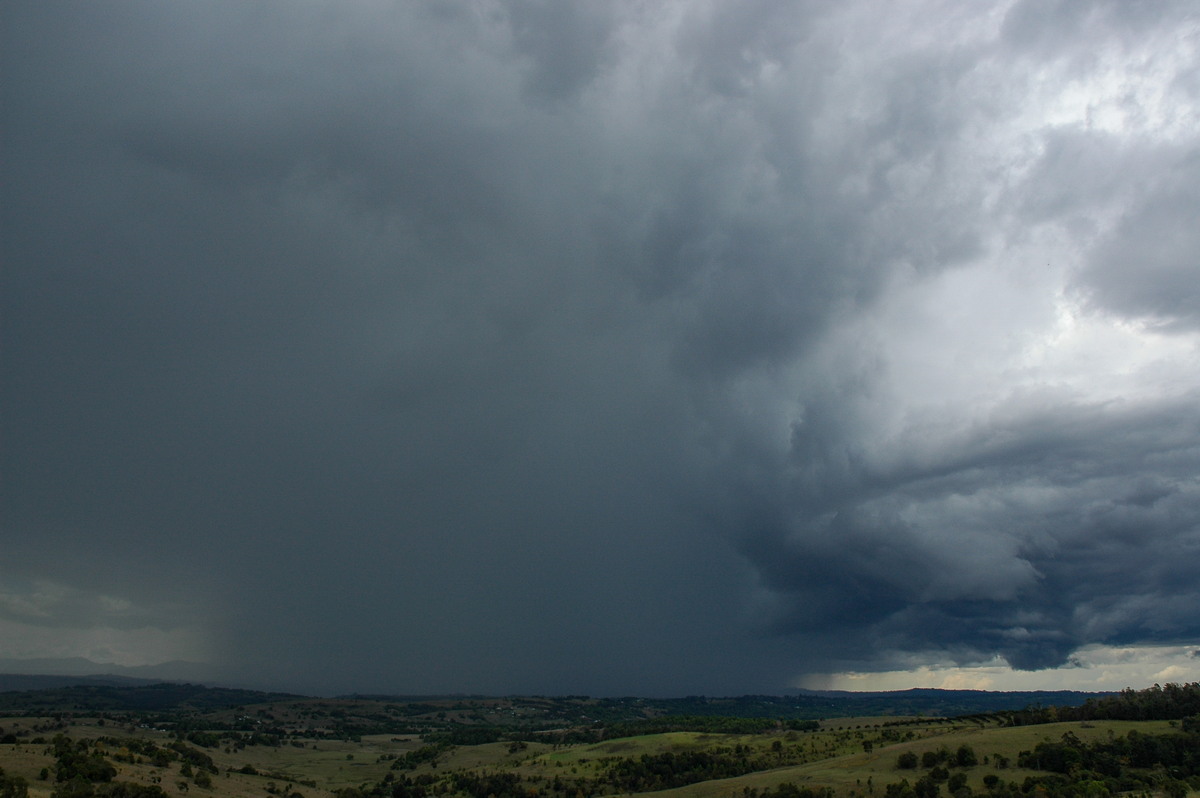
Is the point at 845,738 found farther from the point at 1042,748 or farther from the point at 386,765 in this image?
the point at 386,765

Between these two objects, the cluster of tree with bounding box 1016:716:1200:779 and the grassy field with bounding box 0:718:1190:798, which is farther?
the grassy field with bounding box 0:718:1190:798

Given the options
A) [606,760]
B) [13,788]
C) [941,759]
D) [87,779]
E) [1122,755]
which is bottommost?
[606,760]

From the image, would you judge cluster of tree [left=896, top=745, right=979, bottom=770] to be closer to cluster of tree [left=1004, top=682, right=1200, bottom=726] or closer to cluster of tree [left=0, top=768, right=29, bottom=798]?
cluster of tree [left=1004, top=682, right=1200, bottom=726]

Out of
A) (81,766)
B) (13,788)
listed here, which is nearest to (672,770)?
(81,766)

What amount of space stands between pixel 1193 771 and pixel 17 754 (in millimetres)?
145366

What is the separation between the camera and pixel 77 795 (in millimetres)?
69562

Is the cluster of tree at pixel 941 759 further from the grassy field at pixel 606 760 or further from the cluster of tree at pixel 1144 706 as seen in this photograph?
the cluster of tree at pixel 1144 706

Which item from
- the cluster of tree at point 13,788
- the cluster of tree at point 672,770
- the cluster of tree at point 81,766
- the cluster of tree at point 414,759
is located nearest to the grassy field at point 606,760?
the cluster of tree at point 81,766

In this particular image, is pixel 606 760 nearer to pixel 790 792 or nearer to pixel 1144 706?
pixel 790 792

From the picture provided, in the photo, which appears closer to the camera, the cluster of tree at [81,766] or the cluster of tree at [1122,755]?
the cluster of tree at [81,766]

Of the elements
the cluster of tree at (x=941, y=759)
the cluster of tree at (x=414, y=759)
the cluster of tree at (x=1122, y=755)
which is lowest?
the cluster of tree at (x=414, y=759)

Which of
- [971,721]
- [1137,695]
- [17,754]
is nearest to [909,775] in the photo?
[1137,695]

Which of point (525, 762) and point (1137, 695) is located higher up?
point (1137, 695)

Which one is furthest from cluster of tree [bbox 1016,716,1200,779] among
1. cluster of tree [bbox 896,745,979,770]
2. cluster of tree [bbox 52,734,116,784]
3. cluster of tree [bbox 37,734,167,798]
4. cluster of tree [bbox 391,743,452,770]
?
cluster of tree [bbox 391,743,452,770]
